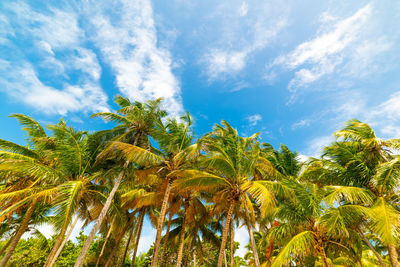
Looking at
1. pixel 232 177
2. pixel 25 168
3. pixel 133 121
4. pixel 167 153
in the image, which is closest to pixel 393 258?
pixel 232 177

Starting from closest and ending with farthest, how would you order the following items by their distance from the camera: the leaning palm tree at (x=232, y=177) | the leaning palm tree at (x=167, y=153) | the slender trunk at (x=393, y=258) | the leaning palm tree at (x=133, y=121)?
the slender trunk at (x=393, y=258) < the leaning palm tree at (x=232, y=177) < the leaning palm tree at (x=167, y=153) < the leaning palm tree at (x=133, y=121)

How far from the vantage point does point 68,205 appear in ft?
22.0

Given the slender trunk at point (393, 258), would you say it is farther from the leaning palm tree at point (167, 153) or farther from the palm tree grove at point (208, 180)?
the leaning palm tree at point (167, 153)

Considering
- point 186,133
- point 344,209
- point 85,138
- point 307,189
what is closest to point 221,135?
point 186,133

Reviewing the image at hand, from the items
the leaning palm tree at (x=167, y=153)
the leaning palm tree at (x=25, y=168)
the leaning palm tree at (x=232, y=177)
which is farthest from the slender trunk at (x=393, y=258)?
the leaning palm tree at (x=25, y=168)

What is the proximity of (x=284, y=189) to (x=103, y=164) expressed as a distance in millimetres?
10371

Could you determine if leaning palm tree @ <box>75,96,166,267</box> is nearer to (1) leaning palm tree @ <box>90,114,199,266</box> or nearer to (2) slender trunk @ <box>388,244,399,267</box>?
(1) leaning palm tree @ <box>90,114,199,266</box>

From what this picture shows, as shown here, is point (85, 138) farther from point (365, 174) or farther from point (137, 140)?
point (365, 174)

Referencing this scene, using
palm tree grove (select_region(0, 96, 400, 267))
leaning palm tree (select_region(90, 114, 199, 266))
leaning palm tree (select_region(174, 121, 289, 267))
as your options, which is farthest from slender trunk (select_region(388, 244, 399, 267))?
leaning palm tree (select_region(90, 114, 199, 266))

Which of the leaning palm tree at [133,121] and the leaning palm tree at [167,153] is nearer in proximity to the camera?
the leaning palm tree at [167,153]

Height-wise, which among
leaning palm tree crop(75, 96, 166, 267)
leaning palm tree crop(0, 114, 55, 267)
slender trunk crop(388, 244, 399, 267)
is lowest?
slender trunk crop(388, 244, 399, 267)

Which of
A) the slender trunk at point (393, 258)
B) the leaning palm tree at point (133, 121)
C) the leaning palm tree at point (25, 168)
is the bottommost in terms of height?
the slender trunk at point (393, 258)

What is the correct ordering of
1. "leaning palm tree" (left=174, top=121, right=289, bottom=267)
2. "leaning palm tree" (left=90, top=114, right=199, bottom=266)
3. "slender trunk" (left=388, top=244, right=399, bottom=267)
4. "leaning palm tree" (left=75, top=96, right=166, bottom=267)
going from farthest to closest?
"leaning palm tree" (left=75, top=96, right=166, bottom=267) → "leaning palm tree" (left=90, top=114, right=199, bottom=266) → "leaning palm tree" (left=174, top=121, right=289, bottom=267) → "slender trunk" (left=388, top=244, right=399, bottom=267)

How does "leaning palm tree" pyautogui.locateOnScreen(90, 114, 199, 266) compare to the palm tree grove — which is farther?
"leaning palm tree" pyautogui.locateOnScreen(90, 114, 199, 266)
